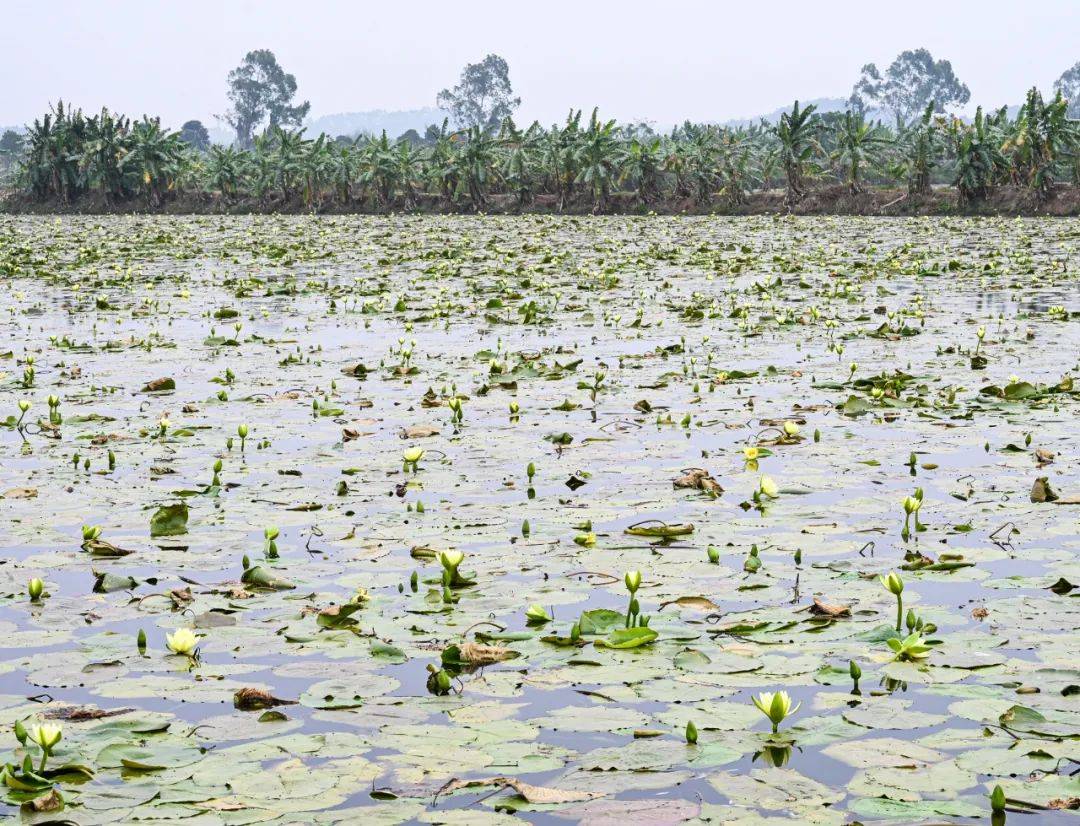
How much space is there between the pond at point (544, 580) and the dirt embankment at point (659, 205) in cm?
2830

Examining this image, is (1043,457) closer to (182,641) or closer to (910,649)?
(910,649)

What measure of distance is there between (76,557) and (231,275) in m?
16.9

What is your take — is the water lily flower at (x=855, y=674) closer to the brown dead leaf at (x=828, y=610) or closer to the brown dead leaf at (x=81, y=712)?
the brown dead leaf at (x=828, y=610)

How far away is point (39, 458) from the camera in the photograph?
24.2 ft

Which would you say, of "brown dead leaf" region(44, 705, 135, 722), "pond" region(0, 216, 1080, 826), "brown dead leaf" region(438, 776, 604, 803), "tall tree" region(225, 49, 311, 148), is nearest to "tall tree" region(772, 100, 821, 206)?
"pond" region(0, 216, 1080, 826)

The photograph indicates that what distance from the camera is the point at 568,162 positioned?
149ft

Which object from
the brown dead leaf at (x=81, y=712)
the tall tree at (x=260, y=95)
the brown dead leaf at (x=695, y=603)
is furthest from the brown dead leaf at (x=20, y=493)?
the tall tree at (x=260, y=95)

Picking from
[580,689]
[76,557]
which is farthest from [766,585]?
[76,557]

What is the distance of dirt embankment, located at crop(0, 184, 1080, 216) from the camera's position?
38312 mm

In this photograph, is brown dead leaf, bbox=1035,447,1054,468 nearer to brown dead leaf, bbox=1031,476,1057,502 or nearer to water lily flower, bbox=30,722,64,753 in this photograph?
brown dead leaf, bbox=1031,476,1057,502

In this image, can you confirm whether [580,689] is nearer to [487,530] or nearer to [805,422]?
[487,530]

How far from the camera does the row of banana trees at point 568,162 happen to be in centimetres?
3766

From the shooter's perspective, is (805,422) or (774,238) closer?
(805,422)

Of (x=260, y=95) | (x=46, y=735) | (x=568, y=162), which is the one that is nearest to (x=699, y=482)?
(x=46, y=735)
